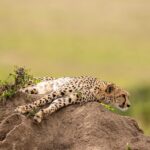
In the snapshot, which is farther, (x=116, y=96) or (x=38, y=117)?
(x=116, y=96)

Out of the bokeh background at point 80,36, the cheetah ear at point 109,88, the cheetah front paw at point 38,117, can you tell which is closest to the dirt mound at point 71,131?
the cheetah front paw at point 38,117

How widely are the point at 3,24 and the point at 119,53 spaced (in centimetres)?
734

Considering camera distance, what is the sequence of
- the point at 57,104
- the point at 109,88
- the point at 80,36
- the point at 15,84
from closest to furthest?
the point at 57,104, the point at 15,84, the point at 109,88, the point at 80,36

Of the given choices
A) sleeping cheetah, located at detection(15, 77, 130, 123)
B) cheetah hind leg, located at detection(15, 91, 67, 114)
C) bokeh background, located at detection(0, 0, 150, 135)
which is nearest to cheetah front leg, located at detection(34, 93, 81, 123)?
sleeping cheetah, located at detection(15, 77, 130, 123)

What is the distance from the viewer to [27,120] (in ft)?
35.0

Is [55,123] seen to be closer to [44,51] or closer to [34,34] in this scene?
[44,51]

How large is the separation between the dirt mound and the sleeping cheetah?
120 mm

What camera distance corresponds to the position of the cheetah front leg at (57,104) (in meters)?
10.8

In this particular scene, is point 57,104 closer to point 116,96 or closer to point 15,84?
point 15,84

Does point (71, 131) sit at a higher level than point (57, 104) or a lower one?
lower

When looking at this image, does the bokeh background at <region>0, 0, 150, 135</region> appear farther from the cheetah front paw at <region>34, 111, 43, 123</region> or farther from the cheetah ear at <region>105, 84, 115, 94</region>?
the cheetah front paw at <region>34, 111, 43, 123</region>

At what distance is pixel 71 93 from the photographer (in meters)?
11.6

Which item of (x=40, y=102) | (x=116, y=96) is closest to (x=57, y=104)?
(x=40, y=102)

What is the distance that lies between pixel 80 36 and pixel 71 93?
3922 cm
